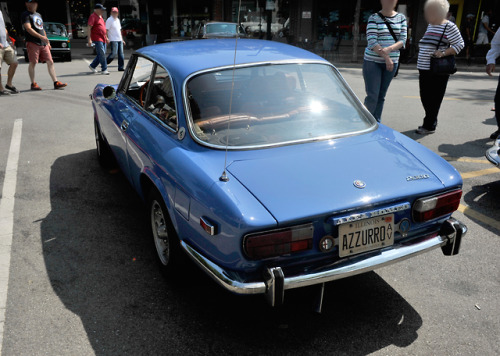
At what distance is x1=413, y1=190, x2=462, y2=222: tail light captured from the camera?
8.57 ft

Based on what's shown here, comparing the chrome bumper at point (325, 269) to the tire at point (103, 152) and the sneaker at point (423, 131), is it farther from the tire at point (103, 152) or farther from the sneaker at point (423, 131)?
the sneaker at point (423, 131)

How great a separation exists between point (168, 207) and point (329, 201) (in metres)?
1.04

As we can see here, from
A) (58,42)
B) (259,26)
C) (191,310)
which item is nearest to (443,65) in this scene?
(191,310)

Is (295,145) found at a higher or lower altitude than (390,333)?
higher

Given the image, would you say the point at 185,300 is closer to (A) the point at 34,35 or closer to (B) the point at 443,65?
(B) the point at 443,65

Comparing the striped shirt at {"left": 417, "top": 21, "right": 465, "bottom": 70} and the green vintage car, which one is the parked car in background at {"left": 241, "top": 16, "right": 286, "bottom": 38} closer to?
the green vintage car

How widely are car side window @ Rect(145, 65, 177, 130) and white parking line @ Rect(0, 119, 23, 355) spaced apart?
5.25 feet

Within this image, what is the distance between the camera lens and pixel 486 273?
10.9 ft

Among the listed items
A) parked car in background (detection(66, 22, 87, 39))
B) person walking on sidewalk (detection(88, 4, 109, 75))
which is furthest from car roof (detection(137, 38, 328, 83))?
parked car in background (detection(66, 22, 87, 39))

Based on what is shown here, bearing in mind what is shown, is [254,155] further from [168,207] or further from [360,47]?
[360,47]

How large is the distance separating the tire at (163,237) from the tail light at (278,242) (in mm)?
723

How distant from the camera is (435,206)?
2682 mm

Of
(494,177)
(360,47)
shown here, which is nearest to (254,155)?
(494,177)

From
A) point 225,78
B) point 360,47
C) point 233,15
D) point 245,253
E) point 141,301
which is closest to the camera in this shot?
point 245,253
